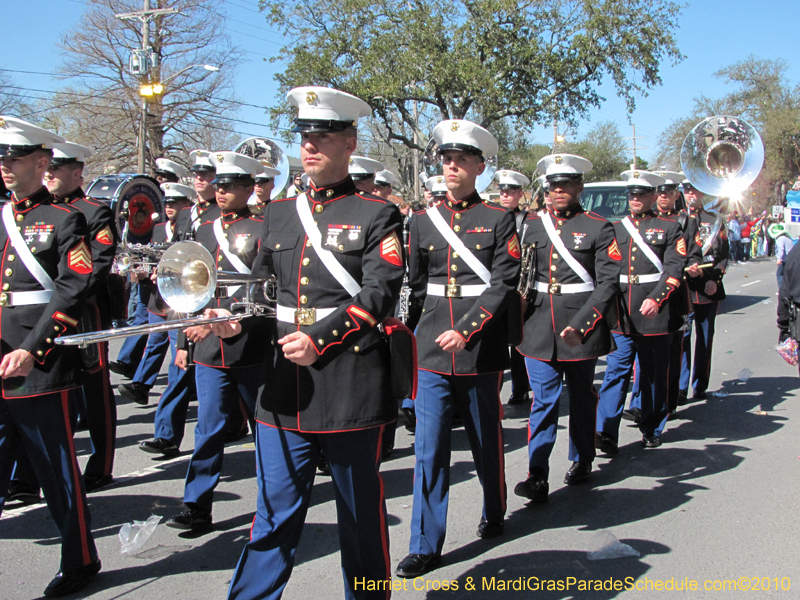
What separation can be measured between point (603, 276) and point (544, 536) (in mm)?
1687

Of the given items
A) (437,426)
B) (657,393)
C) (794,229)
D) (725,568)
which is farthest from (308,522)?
(794,229)

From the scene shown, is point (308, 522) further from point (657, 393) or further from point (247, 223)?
point (657, 393)

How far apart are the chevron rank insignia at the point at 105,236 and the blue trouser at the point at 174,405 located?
3.62ft

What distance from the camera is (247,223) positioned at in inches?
183

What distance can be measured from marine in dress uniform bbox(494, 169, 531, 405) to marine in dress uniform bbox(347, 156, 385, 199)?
1.47 meters

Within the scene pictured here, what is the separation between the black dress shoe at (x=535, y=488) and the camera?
475 centimetres

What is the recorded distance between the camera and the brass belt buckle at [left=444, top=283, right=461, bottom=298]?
4.14 metres

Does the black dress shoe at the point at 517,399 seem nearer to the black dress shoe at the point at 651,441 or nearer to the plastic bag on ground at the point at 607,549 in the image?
the black dress shoe at the point at 651,441

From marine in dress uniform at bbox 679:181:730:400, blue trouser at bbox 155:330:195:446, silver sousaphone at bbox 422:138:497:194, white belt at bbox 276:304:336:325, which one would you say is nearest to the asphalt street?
blue trouser at bbox 155:330:195:446

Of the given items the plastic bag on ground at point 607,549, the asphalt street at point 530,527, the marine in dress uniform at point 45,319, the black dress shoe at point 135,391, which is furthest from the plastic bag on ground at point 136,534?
the black dress shoe at point 135,391

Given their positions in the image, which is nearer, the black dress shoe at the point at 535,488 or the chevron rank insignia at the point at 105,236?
the chevron rank insignia at the point at 105,236

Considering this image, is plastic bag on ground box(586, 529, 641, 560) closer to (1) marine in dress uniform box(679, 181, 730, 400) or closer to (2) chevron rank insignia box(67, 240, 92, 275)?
(2) chevron rank insignia box(67, 240, 92, 275)

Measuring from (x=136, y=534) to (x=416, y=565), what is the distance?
62.5 inches

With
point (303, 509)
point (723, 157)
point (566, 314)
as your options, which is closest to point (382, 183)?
point (566, 314)
